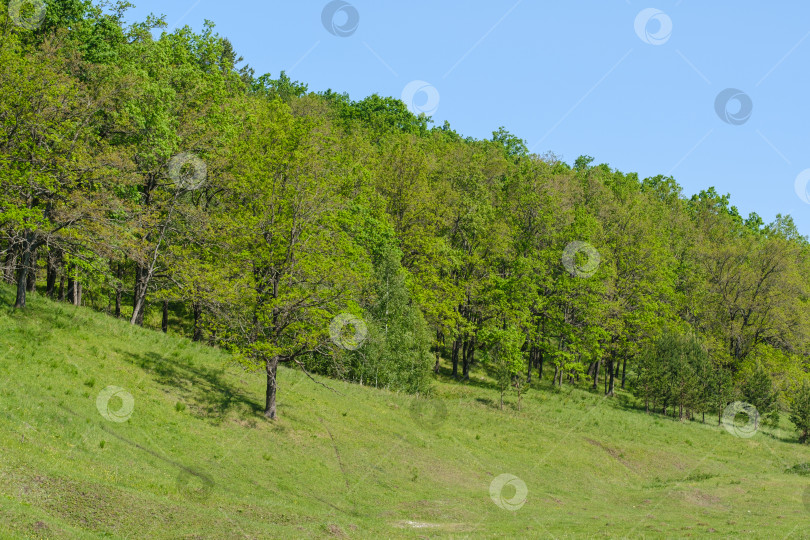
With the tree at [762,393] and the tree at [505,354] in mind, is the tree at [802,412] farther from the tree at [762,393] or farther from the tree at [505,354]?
the tree at [505,354]

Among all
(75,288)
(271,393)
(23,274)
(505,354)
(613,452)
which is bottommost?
(613,452)

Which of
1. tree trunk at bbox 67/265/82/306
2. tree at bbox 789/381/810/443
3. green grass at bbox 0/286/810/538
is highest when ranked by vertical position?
tree at bbox 789/381/810/443

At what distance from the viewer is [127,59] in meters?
41.3

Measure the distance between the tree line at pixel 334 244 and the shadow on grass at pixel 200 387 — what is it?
5.99 ft

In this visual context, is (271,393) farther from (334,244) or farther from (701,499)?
(701,499)

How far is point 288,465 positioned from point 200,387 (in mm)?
7322

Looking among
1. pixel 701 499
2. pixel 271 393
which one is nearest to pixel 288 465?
pixel 271 393

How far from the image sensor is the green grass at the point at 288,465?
18.7 meters

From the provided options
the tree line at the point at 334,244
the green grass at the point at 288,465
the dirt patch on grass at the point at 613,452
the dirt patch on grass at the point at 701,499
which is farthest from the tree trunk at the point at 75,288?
the dirt patch on grass at the point at 613,452

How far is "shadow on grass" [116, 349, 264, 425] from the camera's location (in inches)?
1254

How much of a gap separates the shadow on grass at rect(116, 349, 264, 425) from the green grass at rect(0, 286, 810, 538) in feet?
0.40

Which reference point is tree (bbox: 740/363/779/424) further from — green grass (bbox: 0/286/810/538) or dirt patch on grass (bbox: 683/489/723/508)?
dirt patch on grass (bbox: 683/489/723/508)

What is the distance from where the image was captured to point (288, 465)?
29344 mm

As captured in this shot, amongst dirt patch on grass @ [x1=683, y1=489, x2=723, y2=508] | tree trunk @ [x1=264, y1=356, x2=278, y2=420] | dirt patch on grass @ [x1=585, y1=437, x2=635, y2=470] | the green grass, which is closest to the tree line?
tree trunk @ [x1=264, y1=356, x2=278, y2=420]
